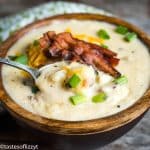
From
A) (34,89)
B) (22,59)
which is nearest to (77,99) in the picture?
(34,89)

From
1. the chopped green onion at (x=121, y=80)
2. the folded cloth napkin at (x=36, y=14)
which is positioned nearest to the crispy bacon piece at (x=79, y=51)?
the chopped green onion at (x=121, y=80)

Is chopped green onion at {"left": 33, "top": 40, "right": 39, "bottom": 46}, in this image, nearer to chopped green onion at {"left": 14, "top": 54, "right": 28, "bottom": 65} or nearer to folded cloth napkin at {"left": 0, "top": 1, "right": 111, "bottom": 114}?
chopped green onion at {"left": 14, "top": 54, "right": 28, "bottom": 65}

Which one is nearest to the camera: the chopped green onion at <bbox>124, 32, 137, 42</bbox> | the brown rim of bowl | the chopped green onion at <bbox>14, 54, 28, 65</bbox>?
the brown rim of bowl

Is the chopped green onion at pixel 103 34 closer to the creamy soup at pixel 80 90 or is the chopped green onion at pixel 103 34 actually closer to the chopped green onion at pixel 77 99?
the creamy soup at pixel 80 90

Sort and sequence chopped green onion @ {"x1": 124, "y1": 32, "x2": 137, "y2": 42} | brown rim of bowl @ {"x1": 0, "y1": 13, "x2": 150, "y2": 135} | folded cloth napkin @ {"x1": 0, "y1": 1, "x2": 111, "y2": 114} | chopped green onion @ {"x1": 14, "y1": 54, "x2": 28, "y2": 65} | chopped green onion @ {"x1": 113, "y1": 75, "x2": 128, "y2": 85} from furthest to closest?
folded cloth napkin @ {"x1": 0, "y1": 1, "x2": 111, "y2": 114}, chopped green onion @ {"x1": 124, "y1": 32, "x2": 137, "y2": 42}, chopped green onion @ {"x1": 14, "y1": 54, "x2": 28, "y2": 65}, chopped green onion @ {"x1": 113, "y1": 75, "x2": 128, "y2": 85}, brown rim of bowl @ {"x1": 0, "y1": 13, "x2": 150, "y2": 135}

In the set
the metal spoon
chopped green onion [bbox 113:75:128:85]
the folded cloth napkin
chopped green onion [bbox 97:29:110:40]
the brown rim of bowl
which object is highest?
the folded cloth napkin

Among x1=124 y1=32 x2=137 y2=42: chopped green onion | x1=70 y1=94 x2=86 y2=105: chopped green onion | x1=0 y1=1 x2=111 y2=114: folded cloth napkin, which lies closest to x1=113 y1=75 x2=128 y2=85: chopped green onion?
x1=70 y1=94 x2=86 y2=105: chopped green onion
